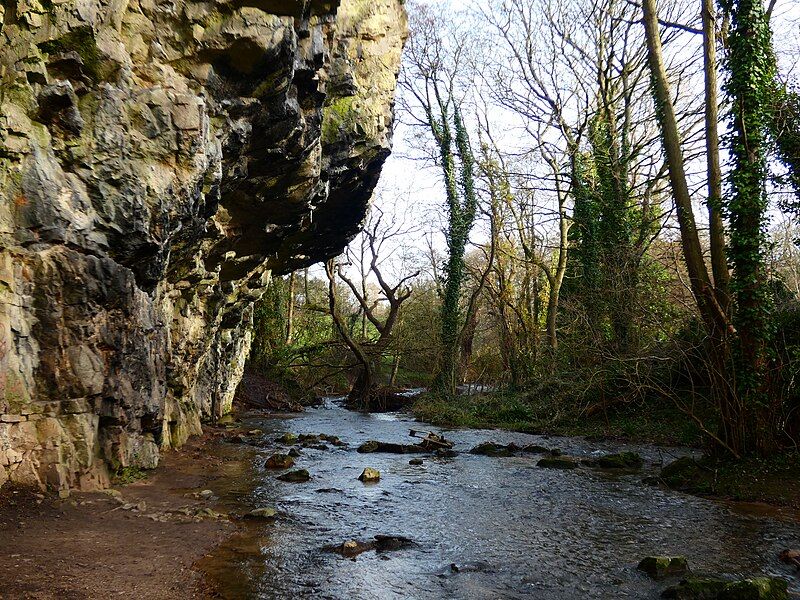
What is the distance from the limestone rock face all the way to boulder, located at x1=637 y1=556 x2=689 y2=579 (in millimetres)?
7037

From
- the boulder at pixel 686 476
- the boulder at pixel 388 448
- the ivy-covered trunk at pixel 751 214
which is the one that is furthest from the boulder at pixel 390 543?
the boulder at pixel 388 448

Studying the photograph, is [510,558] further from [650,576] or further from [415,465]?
[415,465]

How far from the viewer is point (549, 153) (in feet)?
83.4

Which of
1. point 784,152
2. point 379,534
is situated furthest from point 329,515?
point 784,152

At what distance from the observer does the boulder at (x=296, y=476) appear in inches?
441

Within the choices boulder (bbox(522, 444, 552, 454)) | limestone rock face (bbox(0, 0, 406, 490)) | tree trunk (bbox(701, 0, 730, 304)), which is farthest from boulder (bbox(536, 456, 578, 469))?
limestone rock face (bbox(0, 0, 406, 490))

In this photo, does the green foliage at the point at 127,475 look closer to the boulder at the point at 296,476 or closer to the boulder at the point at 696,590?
the boulder at the point at 296,476

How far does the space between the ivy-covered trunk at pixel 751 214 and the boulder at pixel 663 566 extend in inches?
192

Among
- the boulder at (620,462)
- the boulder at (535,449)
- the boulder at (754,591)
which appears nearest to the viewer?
the boulder at (754,591)

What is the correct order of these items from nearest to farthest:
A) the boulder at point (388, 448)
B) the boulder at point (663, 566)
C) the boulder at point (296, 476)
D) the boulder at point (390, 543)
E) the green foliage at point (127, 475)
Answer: the boulder at point (663, 566) < the boulder at point (390, 543) < the green foliage at point (127, 475) < the boulder at point (296, 476) < the boulder at point (388, 448)

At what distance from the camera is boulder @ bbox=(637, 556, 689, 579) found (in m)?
6.29

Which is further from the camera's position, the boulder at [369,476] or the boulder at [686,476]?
the boulder at [369,476]

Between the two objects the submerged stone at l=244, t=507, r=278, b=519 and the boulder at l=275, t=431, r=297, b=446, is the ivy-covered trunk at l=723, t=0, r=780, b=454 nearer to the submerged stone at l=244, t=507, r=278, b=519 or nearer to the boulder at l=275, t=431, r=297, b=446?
the submerged stone at l=244, t=507, r=278, b=519

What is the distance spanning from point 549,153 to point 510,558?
2116 centimetres
